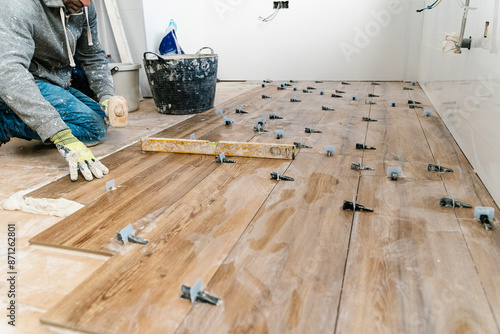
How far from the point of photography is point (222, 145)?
221 centimetres

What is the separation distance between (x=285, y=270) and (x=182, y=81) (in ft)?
8.11

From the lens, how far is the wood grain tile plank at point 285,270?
0.97 meters

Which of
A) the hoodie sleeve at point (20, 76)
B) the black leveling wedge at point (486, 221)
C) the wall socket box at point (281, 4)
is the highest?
the wall socket box at point (281, 4)

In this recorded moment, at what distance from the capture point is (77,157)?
1.94 metres

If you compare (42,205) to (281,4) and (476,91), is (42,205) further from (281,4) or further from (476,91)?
(281,4)

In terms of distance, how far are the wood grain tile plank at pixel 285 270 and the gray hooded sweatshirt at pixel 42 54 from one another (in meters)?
1.23

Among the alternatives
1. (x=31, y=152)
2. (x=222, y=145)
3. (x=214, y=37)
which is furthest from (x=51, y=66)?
(x=214, y=37)

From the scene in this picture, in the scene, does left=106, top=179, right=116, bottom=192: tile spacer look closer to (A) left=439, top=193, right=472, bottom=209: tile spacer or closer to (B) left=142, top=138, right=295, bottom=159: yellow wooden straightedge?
(B) left=142, top=138, right=295, bottom=159: yellow wooden straightedge

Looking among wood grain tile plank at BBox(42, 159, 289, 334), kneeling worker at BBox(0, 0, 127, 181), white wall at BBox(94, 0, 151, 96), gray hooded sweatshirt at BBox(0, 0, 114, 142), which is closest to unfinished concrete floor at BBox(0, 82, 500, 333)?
wood grain tile plank at BBox(42, 159, 289, 334)

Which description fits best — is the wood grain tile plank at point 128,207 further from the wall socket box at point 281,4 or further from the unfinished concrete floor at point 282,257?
the wall socket box at point 281,4

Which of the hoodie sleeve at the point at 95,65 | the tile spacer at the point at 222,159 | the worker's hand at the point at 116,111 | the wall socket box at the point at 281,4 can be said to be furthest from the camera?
the wall socket box at the point at 281,4

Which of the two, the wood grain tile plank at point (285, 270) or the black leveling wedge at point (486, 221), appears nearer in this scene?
the wood grain tile plank at point (285, 270)

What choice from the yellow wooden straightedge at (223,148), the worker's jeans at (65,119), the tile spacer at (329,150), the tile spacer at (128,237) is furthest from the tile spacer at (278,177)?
the worker's jeans at (65,119)

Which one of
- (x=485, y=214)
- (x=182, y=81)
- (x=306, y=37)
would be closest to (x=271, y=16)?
(x=306, y=37)
